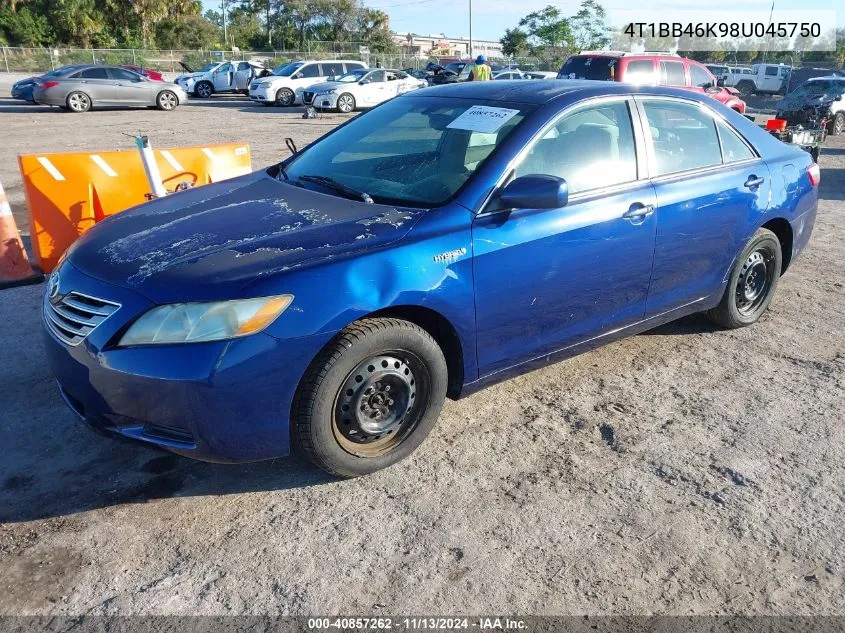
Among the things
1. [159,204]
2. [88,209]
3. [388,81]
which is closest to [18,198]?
[88,209]

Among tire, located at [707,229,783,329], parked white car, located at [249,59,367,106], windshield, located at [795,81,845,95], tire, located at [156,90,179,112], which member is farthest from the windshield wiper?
parked white car, located at [249,59,367,106]

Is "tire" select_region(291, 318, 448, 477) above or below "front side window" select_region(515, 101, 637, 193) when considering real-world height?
below

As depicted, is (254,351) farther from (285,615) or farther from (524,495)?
(524,495)

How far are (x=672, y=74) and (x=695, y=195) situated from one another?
42.3 feet

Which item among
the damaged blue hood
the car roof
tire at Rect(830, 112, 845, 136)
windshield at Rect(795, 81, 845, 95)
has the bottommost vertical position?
tire at Rect(830, 112, 845, 136)

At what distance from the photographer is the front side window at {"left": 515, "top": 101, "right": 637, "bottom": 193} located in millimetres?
3592

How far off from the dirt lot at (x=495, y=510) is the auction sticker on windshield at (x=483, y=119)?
1.48 meters

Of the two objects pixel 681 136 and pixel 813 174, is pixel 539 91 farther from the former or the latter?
pixel 813 174

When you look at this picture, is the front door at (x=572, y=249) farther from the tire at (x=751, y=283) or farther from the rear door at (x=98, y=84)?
the rear door at (x=98, y=84)

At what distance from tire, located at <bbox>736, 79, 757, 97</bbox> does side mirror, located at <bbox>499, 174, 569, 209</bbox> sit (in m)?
41.0

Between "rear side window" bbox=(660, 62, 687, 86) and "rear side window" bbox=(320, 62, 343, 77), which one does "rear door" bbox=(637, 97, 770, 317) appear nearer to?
"rear side window" bbox=(660, 62, 687, 86)

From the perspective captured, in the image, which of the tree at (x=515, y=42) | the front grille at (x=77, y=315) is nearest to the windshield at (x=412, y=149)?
the front grille at (x=77, y=315)

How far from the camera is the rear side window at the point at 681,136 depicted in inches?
161

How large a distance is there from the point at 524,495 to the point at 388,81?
2258cm
